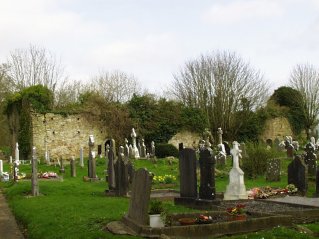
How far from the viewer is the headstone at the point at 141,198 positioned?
8.04 m

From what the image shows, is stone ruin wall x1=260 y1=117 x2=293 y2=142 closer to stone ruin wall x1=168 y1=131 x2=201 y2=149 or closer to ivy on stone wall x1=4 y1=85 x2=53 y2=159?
stone ruin wall x1=168 y1=131 x2=201 y2=149

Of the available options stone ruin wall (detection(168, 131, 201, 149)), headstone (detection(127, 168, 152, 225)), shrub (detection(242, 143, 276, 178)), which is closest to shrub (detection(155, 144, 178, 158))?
stone ruin wall (detection(168, 131, 201, 149))

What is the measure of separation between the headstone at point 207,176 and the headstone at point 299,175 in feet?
11.6

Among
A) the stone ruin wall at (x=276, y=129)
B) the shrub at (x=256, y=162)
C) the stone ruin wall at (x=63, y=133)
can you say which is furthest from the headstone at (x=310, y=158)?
the stone ruin wall at (x=276, y=129)

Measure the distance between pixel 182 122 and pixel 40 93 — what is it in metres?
11.4

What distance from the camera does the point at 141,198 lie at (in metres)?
8.27

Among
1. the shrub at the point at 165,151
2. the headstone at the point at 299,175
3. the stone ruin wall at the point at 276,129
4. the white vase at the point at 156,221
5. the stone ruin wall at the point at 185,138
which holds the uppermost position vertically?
the stone ruin wall at the point at 276,129

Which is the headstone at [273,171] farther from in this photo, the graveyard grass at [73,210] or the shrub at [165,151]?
the shrub at [165,151]

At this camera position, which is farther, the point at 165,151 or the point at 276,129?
the point at 276,129

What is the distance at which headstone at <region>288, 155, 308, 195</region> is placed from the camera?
46.1 ft

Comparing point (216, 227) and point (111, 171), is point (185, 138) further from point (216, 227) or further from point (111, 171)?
point (216, 227)

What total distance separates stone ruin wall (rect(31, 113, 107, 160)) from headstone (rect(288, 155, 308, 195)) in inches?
935

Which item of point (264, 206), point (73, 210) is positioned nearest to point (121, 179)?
point (73, 210)

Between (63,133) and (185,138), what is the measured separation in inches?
390
